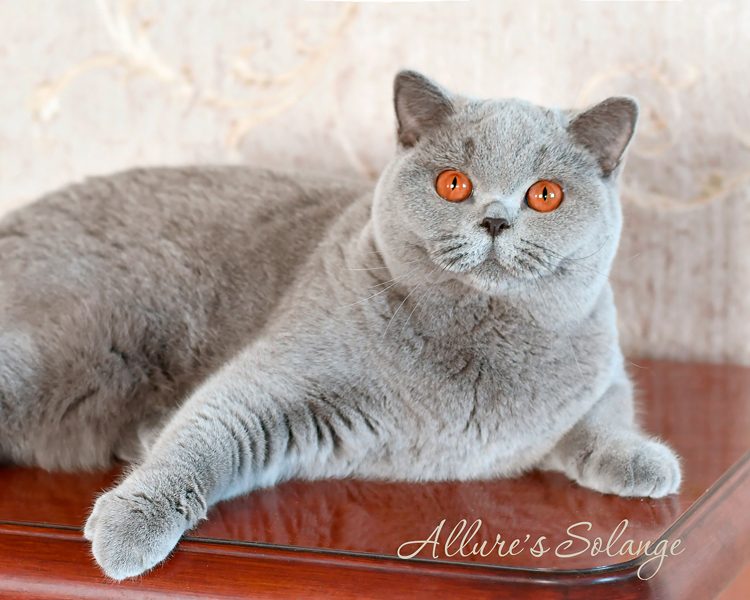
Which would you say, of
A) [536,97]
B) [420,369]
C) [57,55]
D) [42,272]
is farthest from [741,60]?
[57,55]

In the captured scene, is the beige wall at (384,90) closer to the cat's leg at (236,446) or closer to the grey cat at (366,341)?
the grey cat at (366,341)

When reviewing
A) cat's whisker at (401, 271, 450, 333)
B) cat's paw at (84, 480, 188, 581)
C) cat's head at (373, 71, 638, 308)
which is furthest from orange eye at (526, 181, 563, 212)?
cat's paw at (84, 480, 188, 581)

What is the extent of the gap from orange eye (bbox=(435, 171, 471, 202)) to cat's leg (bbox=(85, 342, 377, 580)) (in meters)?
0.27

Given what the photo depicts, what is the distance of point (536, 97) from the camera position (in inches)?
51.3

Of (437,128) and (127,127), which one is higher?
(437,128)

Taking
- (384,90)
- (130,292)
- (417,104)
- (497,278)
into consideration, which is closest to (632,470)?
(497,278)

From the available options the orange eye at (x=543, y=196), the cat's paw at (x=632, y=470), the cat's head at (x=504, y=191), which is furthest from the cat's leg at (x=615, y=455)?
the orange eye at (x=543, y=196)

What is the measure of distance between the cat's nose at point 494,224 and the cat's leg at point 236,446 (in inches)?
10.8

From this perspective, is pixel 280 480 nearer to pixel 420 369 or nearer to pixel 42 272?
pixel 420 369

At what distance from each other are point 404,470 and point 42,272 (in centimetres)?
62

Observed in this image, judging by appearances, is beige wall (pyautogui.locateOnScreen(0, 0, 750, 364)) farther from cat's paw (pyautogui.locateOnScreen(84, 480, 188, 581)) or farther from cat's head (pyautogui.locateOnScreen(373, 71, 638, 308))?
cat's paw (pyautogui.locateOnScreen(84, 480, 188, 581))

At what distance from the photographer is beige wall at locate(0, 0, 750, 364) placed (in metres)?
1.24

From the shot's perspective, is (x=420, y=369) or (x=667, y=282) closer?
(x=420, y=369)

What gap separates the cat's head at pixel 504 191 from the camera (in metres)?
0.80
